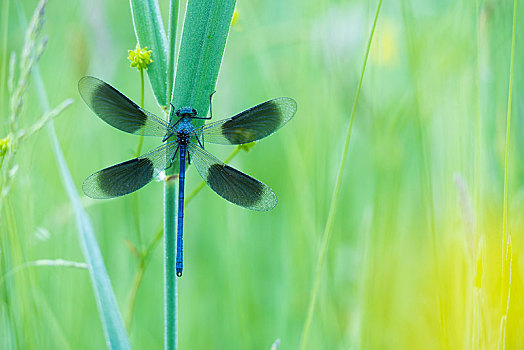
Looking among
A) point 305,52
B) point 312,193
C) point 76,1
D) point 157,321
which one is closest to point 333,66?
point 305,52

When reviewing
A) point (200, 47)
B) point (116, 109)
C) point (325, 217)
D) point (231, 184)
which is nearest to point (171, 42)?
point (200, 47)

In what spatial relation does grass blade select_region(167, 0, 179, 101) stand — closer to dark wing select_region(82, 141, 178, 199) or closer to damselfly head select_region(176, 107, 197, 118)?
damselfly head select_region(176, 107, 197, 118)

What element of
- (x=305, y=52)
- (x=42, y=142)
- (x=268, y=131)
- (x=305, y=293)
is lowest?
(x=305, y=293)

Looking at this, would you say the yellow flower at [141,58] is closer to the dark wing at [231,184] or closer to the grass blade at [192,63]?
the grass blade at [192,63]

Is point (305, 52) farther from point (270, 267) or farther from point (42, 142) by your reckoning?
point (42, 142)

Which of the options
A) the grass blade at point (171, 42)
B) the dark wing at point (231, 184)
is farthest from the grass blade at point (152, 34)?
the dark wing at point (231, 184)

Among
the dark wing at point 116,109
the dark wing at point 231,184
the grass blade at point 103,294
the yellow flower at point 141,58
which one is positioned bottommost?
the grass blade at point 103,294

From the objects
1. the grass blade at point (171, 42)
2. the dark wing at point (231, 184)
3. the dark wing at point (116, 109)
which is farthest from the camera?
the dark wing at point (231, 184)
